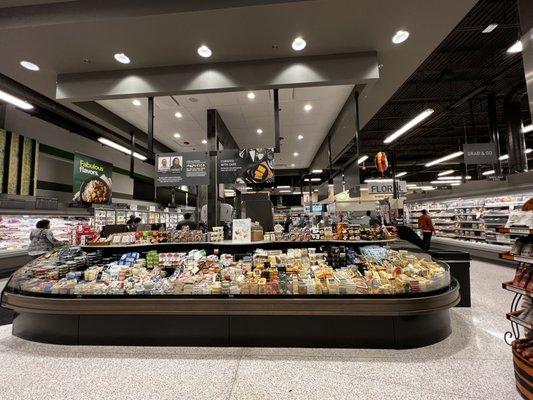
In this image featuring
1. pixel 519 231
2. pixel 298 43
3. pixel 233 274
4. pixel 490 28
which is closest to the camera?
pixel 519 231

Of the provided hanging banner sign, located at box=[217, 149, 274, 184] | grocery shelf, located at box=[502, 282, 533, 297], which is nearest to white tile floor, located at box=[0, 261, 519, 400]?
grocery shelf, located at box=[502, 282, 533, 297]

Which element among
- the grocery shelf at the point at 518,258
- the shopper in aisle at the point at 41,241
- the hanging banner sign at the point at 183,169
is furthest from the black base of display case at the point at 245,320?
the shopper in aisle at the point at 41,241

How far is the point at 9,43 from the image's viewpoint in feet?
12.5

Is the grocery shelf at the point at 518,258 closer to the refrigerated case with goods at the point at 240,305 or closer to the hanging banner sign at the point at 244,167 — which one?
the refrigerated case with goods at the point at 240,305

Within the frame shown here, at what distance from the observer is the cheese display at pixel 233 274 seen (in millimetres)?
3383

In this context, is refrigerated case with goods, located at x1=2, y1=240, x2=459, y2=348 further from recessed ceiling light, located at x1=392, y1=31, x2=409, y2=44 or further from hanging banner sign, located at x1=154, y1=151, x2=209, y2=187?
recessed ceiling light, located at x1=392, y1=31, x2=409, y2=44

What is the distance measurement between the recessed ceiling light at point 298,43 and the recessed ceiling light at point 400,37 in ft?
4.35

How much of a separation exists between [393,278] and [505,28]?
244 inches

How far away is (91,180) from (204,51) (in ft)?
20.9

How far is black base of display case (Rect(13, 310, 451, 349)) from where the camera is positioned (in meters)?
3.20

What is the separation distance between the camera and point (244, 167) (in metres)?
5.39

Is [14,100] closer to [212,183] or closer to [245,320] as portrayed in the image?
[212,183]

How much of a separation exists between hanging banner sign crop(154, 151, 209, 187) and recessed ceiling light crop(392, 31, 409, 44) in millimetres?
3839

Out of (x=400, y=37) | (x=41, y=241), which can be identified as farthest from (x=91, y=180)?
(x=400, y=37)
